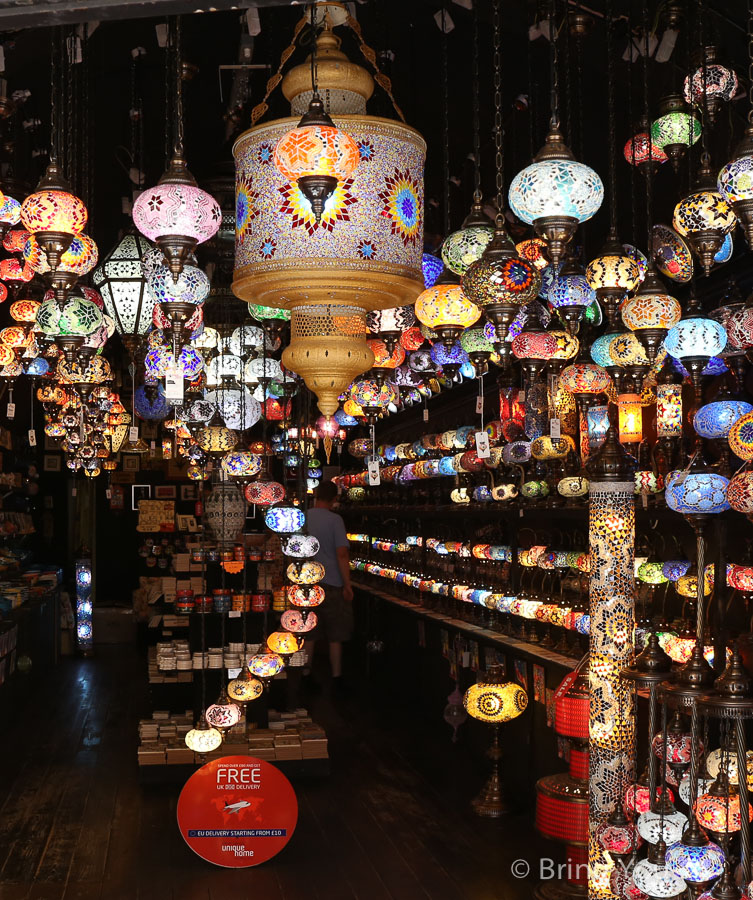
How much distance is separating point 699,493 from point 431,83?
3.48 m

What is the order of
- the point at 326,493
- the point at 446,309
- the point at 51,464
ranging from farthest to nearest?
1. the point at 51,464
2. the point at 326,493
3. the point at 446,309

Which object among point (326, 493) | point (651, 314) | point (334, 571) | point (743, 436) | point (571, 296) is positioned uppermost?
point (571, 296)

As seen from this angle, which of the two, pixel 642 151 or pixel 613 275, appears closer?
pixel 613 275

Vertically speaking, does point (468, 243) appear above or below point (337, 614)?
above

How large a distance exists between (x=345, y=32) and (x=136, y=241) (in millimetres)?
1823

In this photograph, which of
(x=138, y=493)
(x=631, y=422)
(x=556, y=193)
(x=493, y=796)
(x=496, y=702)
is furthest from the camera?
(x=138, y=493)

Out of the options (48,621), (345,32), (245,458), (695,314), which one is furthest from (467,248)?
(48,621)

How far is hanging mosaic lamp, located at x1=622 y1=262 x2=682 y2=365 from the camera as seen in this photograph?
275 centimetres

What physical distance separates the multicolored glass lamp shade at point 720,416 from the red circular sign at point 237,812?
2.51m

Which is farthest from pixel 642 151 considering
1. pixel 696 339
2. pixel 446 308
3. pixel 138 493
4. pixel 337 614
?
pixel 138 493

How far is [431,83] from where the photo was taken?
5.78 m

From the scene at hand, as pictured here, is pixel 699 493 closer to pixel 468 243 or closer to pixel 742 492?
pixel 742 492

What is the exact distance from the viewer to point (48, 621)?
34.8 ft

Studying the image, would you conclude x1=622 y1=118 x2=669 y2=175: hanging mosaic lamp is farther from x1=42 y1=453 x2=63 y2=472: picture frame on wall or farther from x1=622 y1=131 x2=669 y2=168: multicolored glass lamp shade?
x1=42 y1=453 x2=63 y2=472: picture frame on wall
